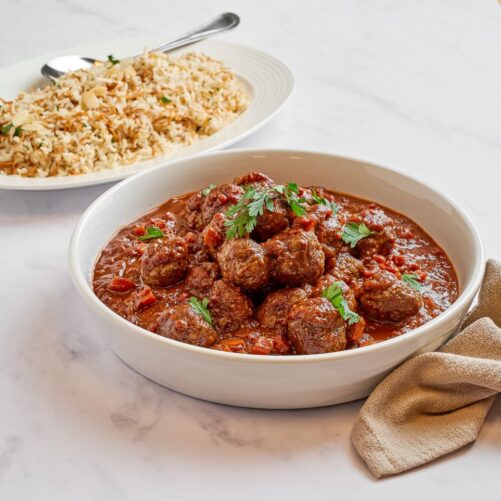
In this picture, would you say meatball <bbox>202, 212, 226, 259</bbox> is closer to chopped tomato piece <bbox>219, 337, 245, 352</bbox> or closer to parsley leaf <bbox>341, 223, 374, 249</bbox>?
chopped tomato piece <bbox>219, 337, 245, 352</bbox>

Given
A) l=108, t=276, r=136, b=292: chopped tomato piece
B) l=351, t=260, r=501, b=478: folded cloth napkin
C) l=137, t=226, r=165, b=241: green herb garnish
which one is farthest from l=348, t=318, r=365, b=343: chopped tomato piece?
l=137, t=226, r=165, b=241: green herb garnish

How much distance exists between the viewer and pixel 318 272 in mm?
4531

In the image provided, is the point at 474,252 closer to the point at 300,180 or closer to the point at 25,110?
the point at 300,180

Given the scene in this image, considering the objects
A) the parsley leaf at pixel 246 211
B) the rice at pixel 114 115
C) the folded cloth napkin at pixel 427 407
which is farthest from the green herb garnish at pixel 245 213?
the rice at pixel 114 115

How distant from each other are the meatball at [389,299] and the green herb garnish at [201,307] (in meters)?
0.88

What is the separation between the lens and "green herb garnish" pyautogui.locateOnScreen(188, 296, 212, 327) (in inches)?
171

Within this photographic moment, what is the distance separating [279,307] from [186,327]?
0.54m

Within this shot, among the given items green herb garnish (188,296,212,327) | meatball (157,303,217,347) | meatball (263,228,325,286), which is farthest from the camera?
meatball (263,228,325,286)

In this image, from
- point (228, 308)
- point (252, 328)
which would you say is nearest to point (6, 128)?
point (228, 308)

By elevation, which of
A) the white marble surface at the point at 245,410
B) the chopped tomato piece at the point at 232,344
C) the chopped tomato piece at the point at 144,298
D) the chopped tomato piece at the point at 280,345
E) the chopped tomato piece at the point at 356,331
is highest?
the chopped tomato piece at the point at 356,331

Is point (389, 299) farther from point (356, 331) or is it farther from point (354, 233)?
point (354, 233)

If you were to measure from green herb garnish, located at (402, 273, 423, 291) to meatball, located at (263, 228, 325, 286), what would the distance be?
58 centimetres

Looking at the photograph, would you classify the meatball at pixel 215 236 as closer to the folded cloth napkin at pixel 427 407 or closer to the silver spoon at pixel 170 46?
the folded cloth napkin at pixel 427 407

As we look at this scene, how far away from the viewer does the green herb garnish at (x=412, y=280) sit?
4723 mm
